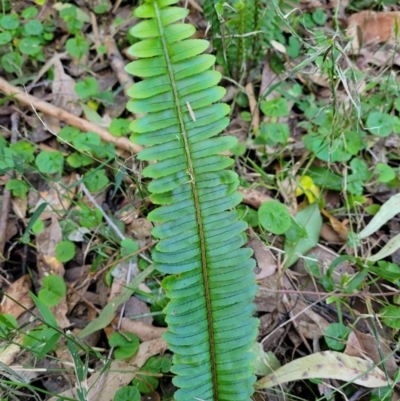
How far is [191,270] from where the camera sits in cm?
132

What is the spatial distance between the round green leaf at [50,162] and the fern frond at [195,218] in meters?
0.83

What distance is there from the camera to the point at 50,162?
6.58 feet

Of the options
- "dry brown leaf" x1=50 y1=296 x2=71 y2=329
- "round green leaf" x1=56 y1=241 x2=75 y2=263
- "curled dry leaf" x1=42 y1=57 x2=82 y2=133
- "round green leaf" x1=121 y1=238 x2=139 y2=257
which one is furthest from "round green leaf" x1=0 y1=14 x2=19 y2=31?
"dry brown leaf" x1=50 y1=296 x2=71 y2=329

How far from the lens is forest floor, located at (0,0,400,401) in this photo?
5.24ft

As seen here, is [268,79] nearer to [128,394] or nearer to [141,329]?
[141,329]

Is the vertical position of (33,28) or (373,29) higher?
(33,28)

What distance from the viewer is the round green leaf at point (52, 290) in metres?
1.73

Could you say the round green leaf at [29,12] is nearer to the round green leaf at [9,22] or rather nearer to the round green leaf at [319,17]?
the round green leaf at [9,22]

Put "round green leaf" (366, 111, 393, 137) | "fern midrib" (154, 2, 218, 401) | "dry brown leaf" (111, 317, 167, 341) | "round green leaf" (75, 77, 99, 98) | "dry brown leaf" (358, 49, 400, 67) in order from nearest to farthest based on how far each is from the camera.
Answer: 1. "fern midrib" (154, 2, 218, 401)
2. "dry brown leaf" (111, 317, 167, 341)
3. "round green leaf" (366, 111, 393, 137)
4. "round green leaf" (75, 77, 99, 98)
5. "dry brown leaf" (358, 49, 400, 67)

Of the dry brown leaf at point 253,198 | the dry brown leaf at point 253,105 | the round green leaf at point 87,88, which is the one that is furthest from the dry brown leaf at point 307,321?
the round green leaf at point 87,88

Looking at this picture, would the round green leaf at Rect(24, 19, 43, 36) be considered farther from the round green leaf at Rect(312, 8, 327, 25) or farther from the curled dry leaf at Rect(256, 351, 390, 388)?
the curled dry leaf at Rect(256, 351, 390, 388)

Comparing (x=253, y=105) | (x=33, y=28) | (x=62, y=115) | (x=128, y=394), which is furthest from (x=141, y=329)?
(x=33, y=28)

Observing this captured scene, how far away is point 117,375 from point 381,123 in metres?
1.45

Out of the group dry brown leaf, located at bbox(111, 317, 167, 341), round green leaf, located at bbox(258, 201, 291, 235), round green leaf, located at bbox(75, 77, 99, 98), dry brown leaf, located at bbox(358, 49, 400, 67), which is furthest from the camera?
dry brown leaf, located at bbox(358, 49, 400, 67)
